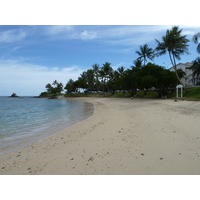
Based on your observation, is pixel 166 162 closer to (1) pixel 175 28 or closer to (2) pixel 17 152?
(2) pixel 17 152

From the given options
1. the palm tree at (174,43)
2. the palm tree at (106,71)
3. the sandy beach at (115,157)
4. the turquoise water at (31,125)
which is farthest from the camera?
the palm tree at (106,71)

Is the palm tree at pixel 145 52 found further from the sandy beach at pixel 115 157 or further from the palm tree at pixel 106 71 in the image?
the sandy beach at pixel 115 157

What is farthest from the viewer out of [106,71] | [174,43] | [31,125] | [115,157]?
[106,71]

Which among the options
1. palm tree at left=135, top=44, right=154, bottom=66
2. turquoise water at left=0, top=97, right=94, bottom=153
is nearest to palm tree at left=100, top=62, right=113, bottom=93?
palm tree at left=135, top=44, right=154, bottom=66

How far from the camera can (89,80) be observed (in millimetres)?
71188

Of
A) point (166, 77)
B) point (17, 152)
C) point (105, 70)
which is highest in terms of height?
point (105, 70)

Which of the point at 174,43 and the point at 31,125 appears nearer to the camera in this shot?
the point at 31,125

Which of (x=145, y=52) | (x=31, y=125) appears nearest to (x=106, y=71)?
(x=145, y=52)

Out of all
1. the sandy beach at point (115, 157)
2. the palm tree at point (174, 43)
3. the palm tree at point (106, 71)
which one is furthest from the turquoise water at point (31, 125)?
the palm tree at point (106, 71)

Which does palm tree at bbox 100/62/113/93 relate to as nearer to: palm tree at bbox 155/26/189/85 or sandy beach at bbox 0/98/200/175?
palm tree at bbox 155/26/189/85

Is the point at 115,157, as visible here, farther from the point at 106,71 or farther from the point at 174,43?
the point at 106,71

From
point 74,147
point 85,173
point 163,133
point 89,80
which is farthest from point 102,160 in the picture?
point 89,80

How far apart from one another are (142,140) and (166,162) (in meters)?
1.67

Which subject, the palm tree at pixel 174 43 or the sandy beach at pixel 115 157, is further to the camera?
the palm tree at pixel 174 43
